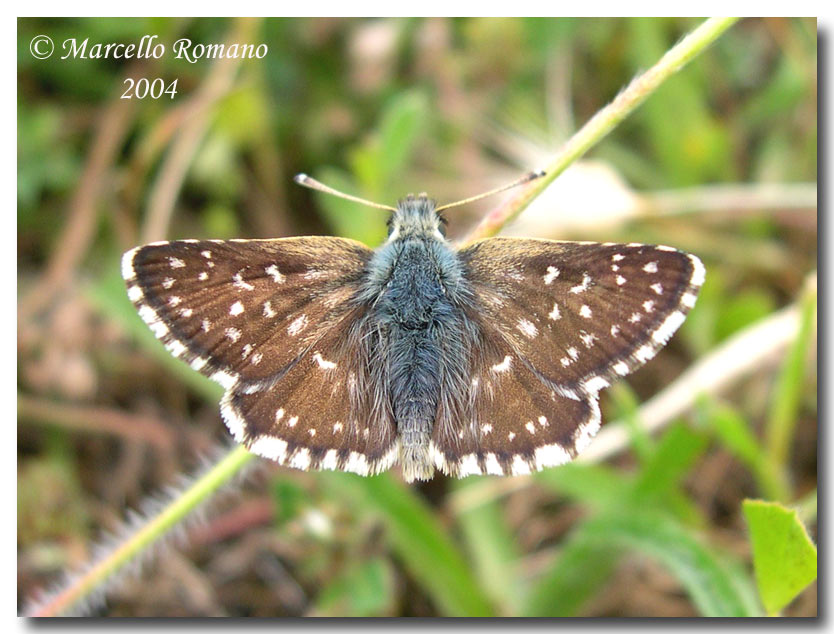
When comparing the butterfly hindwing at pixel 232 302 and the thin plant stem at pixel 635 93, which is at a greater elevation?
the thin plant stem at pixel 635 93


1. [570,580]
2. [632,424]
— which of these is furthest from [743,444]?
[570,580]

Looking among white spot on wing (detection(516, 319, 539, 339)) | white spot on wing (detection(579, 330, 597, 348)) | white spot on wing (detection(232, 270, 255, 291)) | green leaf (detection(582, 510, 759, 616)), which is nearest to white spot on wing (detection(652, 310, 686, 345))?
white spot on wing (detection(579, 330, 597, 348))

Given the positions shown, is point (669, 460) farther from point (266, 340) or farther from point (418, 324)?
point (266, 340)

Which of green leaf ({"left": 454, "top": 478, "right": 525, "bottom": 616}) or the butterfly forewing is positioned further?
green leaf ({"left": 454, "top": 478, "right": 525, "bottom": 616})

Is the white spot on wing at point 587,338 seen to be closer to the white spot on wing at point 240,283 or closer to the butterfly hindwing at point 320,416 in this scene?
the butterfly hindwing at point 320,416

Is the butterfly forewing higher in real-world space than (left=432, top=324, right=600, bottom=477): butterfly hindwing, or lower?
higher

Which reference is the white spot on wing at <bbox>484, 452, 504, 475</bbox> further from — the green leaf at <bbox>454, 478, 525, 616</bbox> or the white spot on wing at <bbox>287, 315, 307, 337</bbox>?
the green leaf at <bbox>454, 478, 525, 616</bbox>

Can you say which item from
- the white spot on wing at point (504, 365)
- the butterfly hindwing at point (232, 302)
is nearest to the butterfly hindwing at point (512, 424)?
the white spot on wing at point (504, 365)
